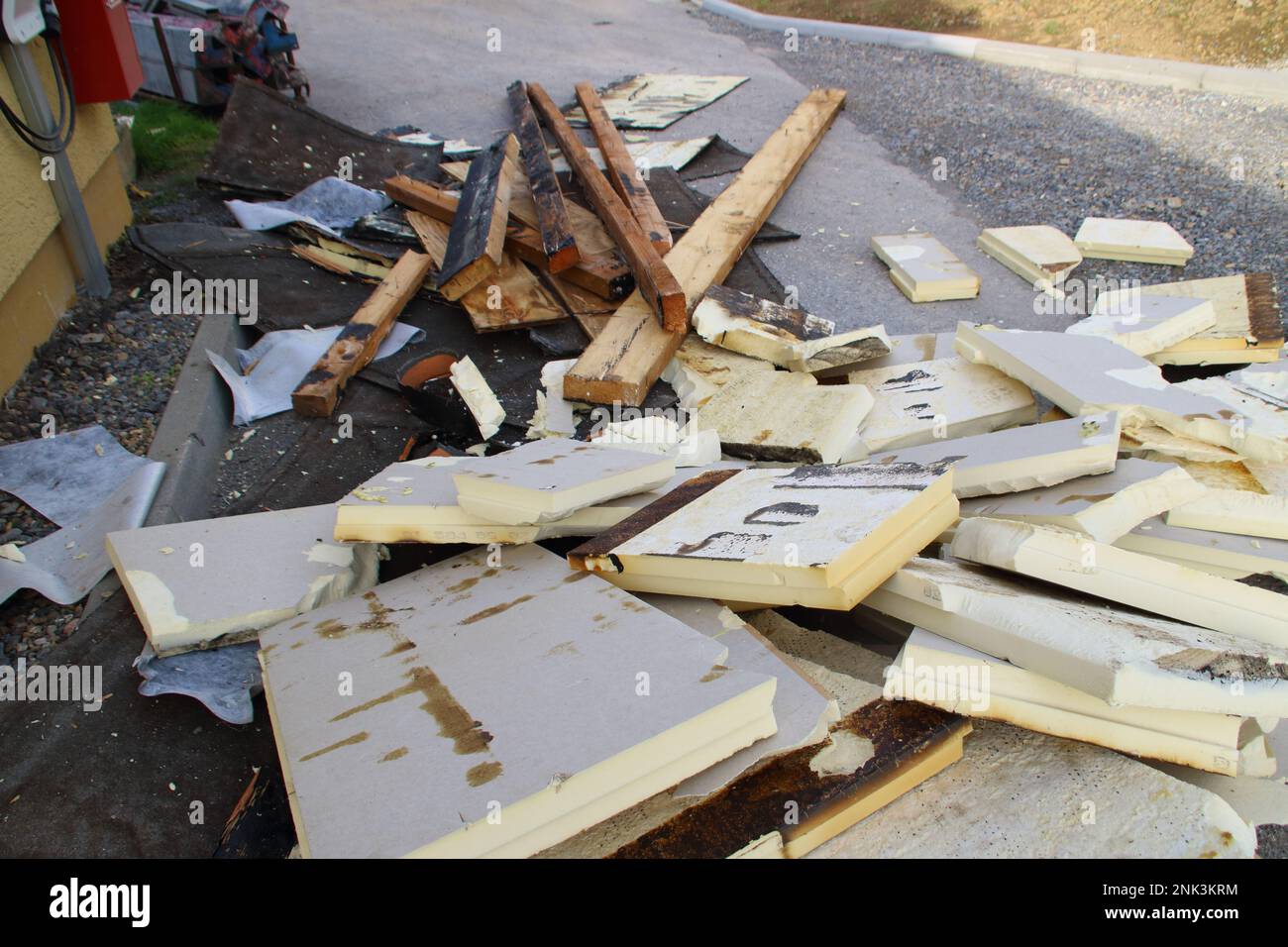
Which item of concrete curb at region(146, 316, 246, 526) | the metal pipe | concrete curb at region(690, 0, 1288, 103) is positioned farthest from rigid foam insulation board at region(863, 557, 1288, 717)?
concrete curb at region(690, 0, 1288, 103)

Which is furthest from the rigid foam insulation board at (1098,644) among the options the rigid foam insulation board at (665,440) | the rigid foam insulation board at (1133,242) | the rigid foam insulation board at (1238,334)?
the rigid foam insulation board at (1133,242)

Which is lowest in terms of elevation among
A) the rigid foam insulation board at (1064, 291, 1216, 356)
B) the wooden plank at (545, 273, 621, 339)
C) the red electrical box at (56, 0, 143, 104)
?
the rigid foam insulation board at (1064, 291, 1216, 356)

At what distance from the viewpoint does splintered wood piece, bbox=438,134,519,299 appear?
163 inches

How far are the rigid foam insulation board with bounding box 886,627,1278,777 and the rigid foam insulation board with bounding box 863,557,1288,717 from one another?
52mm

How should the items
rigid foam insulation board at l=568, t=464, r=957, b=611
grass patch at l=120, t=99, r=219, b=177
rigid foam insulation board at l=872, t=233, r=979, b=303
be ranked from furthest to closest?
grass patch at l=120, t=99, r=219, b=177
rigid foam insulation board at l=872, t=233, r=979, b=303
rigid foam insulation board at l=568, t=464, r=957, b=611

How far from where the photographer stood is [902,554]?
84.7 inches

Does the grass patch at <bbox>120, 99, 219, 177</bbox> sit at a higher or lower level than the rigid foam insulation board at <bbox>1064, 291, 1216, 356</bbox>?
higher

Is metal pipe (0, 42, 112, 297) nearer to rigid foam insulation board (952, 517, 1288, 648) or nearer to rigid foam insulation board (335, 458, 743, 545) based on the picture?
rigid foam insulation board (335, 458, 743, 545)

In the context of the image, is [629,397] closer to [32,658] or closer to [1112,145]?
[32,658]

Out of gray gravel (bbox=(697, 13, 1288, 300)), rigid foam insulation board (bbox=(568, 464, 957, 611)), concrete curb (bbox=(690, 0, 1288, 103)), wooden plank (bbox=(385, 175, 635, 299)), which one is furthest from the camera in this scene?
concrete curb (bbox=(690, 0, 1288, 103))

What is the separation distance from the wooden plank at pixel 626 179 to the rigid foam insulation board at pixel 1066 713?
3.02 m

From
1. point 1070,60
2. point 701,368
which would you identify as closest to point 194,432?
point 701,368

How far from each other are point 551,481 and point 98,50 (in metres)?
3.71

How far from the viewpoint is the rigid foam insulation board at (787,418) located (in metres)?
3.15
